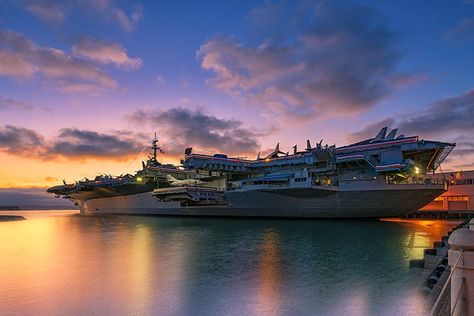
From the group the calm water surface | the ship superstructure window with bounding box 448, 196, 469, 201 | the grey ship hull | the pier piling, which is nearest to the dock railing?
the pier piling

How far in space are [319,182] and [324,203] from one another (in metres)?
2.35

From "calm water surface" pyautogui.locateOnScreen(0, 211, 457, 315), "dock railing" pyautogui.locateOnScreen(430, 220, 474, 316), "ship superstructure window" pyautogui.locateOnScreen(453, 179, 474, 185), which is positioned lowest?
"calm water surface" pyautogui.locateOnScreen(0, 211, 457, 315)

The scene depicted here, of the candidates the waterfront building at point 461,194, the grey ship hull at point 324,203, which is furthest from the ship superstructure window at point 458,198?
the grey ship hull at point 324,203

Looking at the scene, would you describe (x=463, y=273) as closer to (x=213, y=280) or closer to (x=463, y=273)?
(x=463, y=273)

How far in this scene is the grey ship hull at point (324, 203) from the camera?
35.2m

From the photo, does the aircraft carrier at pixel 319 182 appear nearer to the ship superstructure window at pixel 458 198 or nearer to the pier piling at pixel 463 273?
the ship superstructure window at pixel 458 198

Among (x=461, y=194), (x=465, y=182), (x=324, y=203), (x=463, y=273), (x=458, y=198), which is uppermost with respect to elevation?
(x=465, y=182)

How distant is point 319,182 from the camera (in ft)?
128

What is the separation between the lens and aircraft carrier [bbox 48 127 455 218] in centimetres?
3488

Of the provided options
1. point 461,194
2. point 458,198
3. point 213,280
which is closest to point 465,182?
point 461,194

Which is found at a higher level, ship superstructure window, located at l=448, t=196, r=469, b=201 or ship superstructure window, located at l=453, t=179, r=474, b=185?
ship superstructure window, located at l=453, t=179, r=474, b=185

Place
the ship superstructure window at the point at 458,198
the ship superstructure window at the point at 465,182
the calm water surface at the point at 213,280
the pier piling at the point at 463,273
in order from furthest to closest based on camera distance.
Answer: the ship superstructure window at the point at 458,198 → the ship superstructure window at the point at 465,182 → the calm water surface at the point at 213,280 → the pier piling at the point at 463,273

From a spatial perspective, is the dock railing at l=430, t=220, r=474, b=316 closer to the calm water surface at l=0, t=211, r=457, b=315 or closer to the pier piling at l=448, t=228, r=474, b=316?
the pier piling at l=448, t=228, r=474, b=316

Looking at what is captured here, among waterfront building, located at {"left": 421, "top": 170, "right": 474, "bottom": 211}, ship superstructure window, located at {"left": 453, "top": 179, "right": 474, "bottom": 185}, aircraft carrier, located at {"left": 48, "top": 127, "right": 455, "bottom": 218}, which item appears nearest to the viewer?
aircraft carrier, located at {"left": 48, "top": 127, "right": 455, "bottom": 218}
